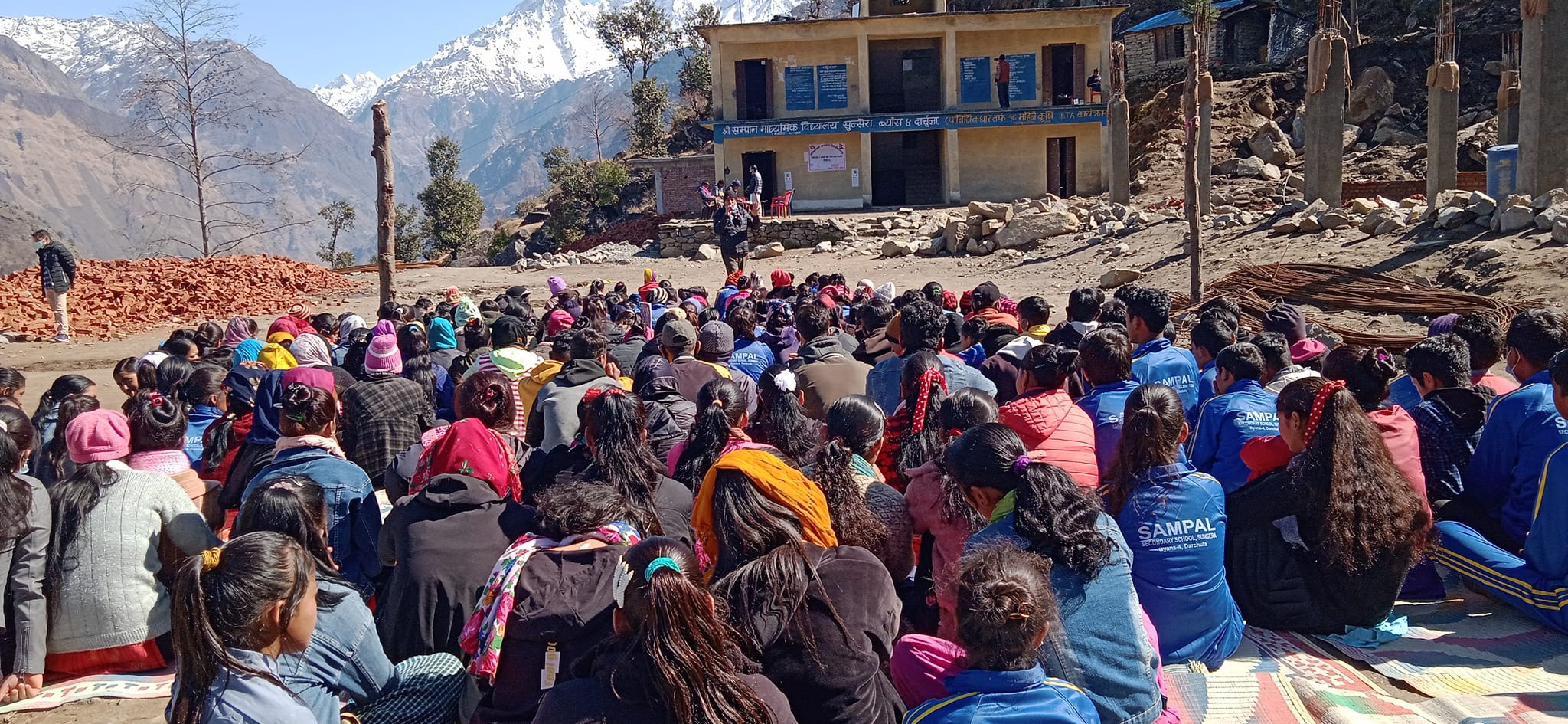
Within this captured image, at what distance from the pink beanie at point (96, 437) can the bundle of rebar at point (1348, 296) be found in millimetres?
10779

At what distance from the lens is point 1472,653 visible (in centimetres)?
414

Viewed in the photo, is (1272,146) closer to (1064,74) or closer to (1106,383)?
(1064,74)

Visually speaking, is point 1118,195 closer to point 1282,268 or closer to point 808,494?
point 1282,268

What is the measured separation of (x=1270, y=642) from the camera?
167 inches

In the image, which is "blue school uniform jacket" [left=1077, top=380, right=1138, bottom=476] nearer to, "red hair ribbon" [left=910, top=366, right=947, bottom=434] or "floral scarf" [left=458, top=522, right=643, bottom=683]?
"red hair ribbon" [left=910, top=366, right=947, bottom=434]

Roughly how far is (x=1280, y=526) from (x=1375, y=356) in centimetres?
109

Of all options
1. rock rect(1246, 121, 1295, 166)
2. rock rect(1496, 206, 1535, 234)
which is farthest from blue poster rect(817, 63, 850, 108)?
rock rect(1496, 206, 1535, 234)

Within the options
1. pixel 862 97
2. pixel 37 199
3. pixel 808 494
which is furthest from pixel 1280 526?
pixel 37 199

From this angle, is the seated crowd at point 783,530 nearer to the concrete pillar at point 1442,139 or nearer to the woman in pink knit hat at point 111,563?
the woman in pink knit hat at point 111,563

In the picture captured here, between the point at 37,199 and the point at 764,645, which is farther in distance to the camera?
the point at 37,199

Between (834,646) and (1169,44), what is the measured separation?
43.7 meters

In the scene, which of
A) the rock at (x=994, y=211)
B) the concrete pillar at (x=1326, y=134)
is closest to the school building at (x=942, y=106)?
the rock at (x=994, y=211)

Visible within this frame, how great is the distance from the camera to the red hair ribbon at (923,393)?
15.6ft

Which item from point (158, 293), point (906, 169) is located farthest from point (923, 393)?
point (906, 169)
